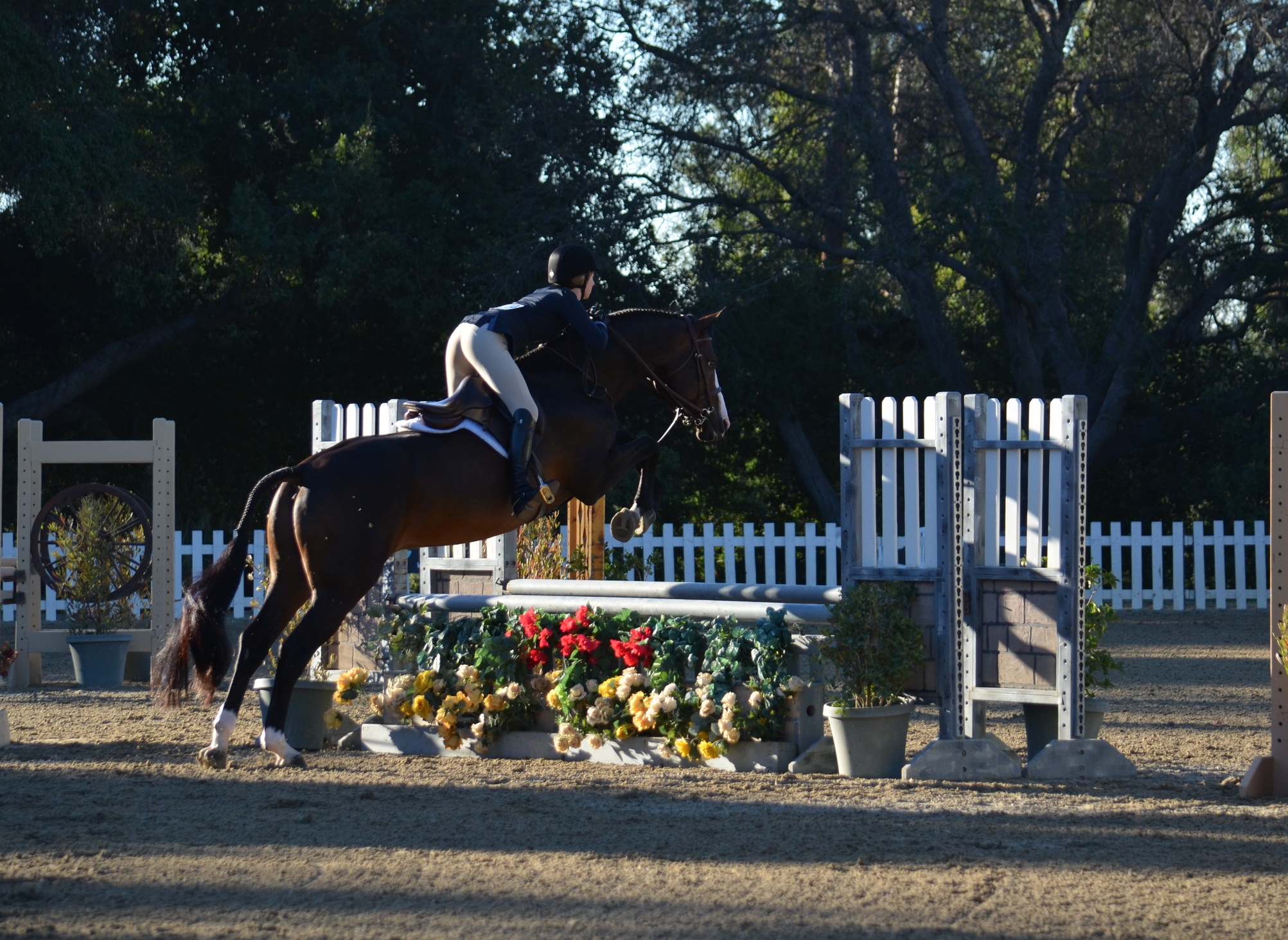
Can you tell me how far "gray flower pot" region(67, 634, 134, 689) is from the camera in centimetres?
943


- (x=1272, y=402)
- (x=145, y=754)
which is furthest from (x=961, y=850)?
(x=145, y=754)

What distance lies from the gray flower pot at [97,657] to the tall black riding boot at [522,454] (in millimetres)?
5013

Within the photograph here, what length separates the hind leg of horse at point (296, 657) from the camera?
18.4 feet

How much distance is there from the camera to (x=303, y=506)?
558 centimetres

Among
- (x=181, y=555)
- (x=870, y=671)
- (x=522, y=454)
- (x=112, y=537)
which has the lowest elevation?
(x=870, y=671)

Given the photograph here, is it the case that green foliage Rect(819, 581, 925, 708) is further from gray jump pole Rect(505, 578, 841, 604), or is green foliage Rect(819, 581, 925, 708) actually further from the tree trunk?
the tree trunk

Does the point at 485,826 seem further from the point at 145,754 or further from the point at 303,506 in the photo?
the point at 145,754

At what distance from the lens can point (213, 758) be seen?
5.62 m

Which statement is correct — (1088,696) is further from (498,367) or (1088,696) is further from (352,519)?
(352,519)

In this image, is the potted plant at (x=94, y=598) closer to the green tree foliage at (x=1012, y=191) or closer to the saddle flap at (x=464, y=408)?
the saddle flap at (x=464, y=408)

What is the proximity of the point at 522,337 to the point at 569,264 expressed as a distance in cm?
42

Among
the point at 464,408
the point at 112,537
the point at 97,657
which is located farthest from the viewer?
the point at 112,537

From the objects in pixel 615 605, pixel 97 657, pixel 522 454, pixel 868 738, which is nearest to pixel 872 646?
pixel 868 738

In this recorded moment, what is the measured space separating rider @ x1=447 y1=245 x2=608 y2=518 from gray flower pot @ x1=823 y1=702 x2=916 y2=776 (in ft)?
5.03
